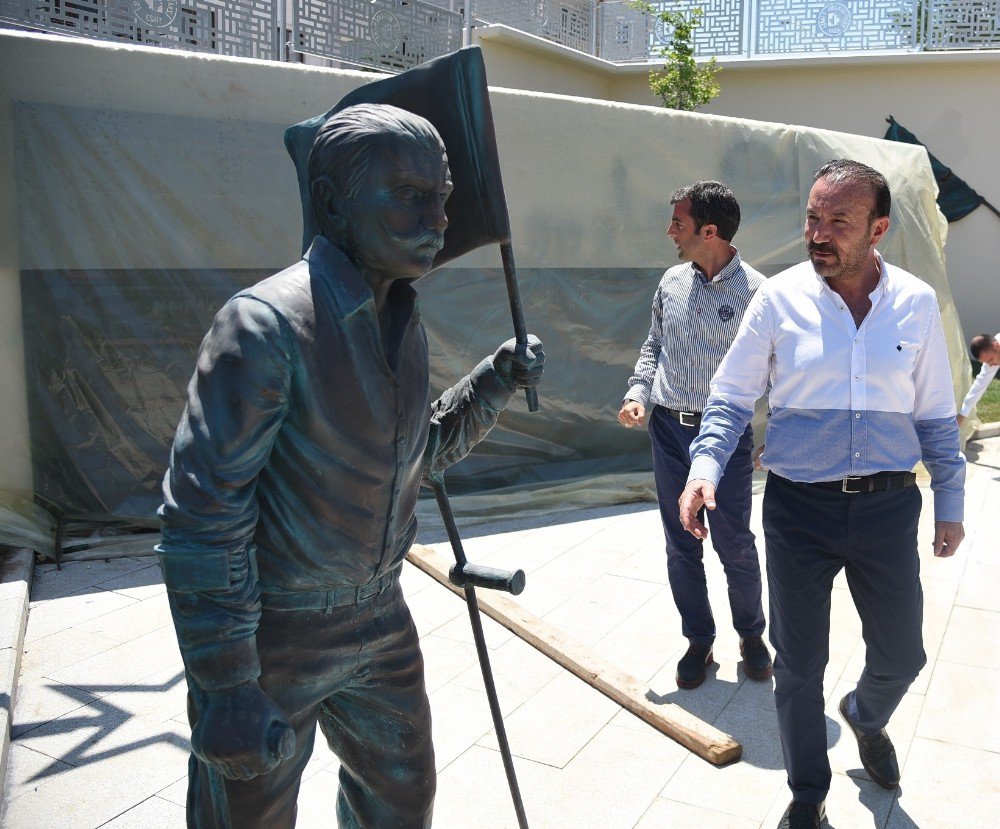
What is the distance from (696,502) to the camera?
2814 mm

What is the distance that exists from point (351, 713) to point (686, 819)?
1.60 meters

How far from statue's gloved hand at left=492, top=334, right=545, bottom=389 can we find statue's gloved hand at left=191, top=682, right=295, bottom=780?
0.89 meters

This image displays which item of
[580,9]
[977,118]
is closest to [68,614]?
[580,9]

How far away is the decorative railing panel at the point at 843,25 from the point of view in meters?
14.8

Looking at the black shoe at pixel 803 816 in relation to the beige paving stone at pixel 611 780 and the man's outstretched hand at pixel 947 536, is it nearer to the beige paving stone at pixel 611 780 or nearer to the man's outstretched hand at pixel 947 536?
the beige paving stone at pixel 611 780

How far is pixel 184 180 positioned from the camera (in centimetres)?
618

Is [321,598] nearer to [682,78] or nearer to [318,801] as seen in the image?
[318,801]

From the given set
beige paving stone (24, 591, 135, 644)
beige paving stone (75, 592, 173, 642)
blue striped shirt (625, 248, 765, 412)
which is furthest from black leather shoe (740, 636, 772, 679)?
beige paving stone (24, 591, 135, 644)

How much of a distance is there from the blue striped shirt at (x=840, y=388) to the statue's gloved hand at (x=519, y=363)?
2.73 feet

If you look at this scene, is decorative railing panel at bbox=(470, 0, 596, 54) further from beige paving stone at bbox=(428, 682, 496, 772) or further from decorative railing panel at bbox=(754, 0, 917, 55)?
beige paving stone at bbox=(428, 682, 496, 772)

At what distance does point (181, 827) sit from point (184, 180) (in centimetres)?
419

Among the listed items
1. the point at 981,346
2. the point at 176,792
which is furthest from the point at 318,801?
the point at 981,346

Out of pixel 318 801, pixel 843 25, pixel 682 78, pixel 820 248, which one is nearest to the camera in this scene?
pixel 820 248

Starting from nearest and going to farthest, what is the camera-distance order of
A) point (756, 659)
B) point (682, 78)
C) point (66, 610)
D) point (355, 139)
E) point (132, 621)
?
point (355, 139) → point (756, 659) → point (132, 621) → point (66, 610) → point (682, 78)
